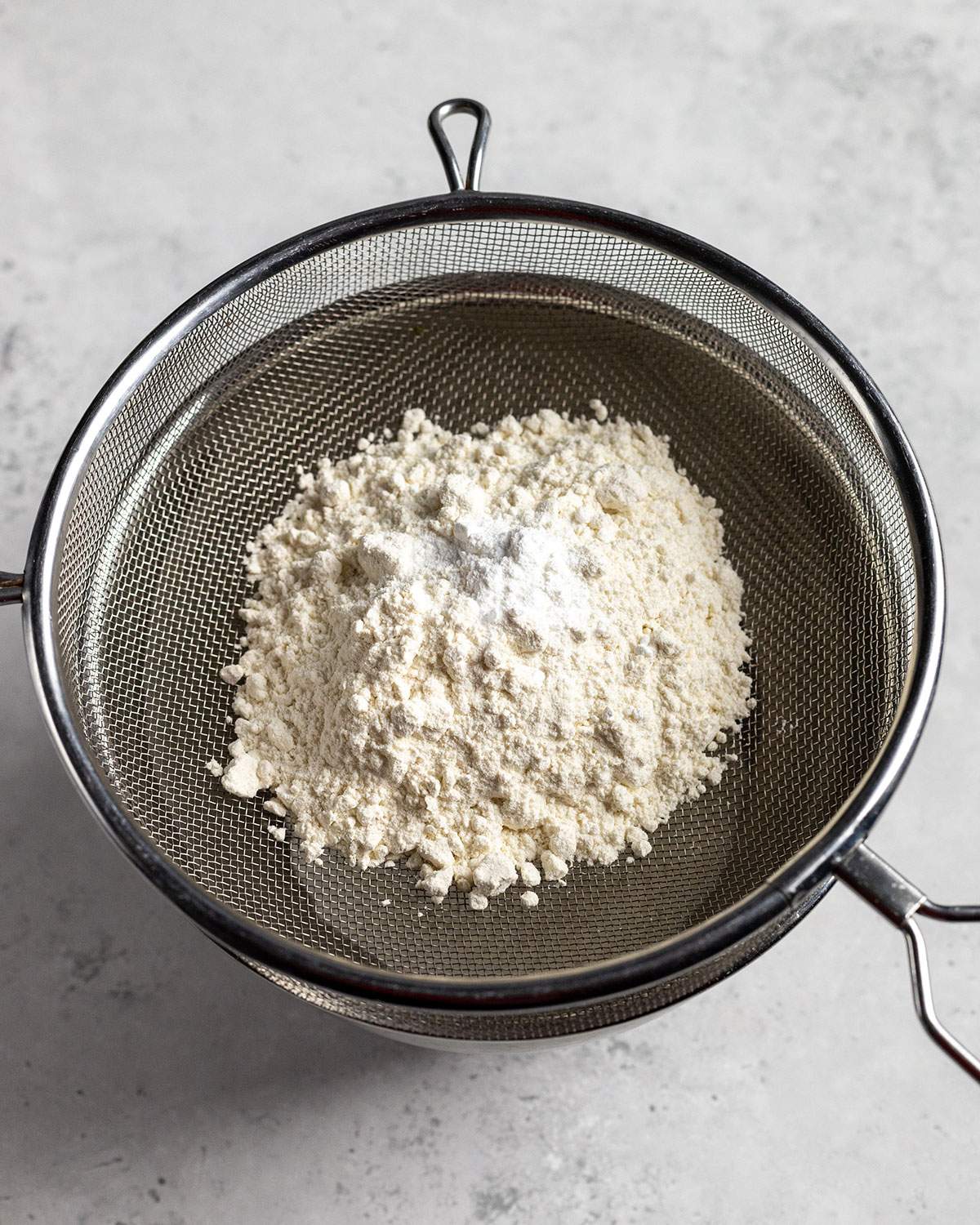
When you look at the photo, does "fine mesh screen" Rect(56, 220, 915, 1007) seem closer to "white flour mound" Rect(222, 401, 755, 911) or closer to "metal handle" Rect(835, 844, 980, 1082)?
"white flour mound" Rect(222, 401, 755, 911)

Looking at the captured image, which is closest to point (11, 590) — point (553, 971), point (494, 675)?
point (494, 675)

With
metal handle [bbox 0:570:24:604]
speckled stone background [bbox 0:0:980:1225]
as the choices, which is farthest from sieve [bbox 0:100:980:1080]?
speckled stone background [bbox 0:0:980:1225]

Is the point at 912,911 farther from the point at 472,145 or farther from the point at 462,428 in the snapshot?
the point at 472,145

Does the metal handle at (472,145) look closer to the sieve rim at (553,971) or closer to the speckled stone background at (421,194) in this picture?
the sieve rim at (553,971)

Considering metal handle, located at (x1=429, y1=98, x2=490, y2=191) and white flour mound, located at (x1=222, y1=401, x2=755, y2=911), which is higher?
metal handle, located at (x1=429, y1=98, x2=490, y2=191)

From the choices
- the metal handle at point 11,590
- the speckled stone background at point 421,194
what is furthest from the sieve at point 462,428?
the speckled stone background at point 421,194

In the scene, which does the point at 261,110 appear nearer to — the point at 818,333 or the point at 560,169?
the point at 560,169
